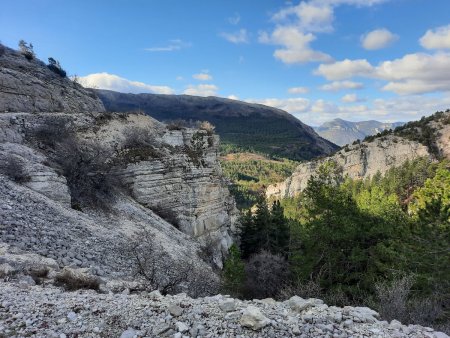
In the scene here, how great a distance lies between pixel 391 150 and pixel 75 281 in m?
115

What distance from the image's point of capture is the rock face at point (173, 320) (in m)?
6.73

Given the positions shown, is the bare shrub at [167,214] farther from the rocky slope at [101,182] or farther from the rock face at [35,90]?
the rock face at [35,90]

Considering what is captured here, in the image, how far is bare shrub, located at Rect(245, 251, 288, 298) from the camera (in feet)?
81.6

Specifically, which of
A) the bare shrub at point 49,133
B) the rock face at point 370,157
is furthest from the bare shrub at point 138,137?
the rock face at point 370,157

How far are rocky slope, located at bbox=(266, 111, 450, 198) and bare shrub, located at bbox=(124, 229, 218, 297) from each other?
99307 millimetres

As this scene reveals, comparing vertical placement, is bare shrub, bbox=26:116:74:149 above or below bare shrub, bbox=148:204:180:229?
above

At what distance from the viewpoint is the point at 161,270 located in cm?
1614

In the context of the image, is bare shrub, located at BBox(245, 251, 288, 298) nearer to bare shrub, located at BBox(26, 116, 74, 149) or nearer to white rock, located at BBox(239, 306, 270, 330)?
white rock, located at BBox(239, 306, 270, 330)

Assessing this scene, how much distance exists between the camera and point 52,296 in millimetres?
8117

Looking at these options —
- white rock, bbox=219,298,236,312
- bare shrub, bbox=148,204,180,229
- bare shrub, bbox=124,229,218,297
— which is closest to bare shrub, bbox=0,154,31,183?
bare shrub, bbox=124,229,218,297

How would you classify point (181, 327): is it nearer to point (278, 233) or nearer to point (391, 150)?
point (278, 233)

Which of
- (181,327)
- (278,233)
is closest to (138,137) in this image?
(278,233)

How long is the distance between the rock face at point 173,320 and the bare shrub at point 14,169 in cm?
982

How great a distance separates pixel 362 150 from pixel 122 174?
10553 cm
